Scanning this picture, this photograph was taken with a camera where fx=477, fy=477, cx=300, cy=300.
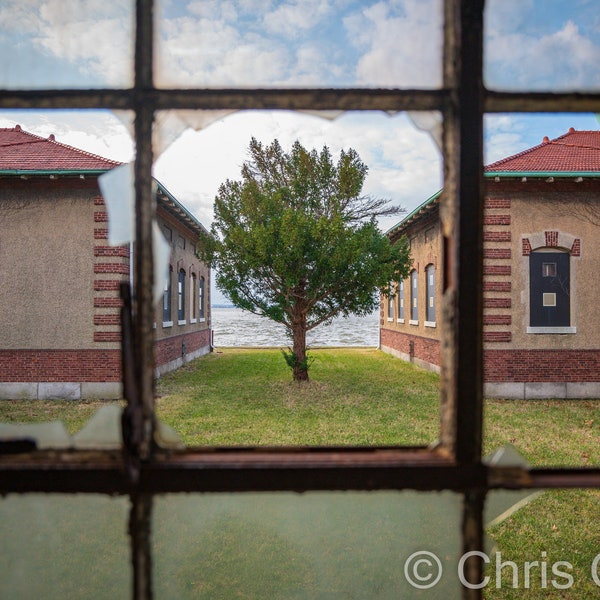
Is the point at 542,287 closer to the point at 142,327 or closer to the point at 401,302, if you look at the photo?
the point at 401,302

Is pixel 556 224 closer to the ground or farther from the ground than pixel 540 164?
closer to the ground

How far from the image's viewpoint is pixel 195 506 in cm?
501

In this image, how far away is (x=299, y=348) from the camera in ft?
43.2

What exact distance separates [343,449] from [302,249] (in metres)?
10.5

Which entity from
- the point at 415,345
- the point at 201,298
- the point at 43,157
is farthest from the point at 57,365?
the point at 415,345

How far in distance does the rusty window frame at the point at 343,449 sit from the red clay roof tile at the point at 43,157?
32.2ft

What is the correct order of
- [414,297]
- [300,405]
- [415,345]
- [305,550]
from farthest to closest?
1. [414,297]
2. [415,345]
3. [300,405]
4. [305,550]

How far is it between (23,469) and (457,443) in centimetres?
86

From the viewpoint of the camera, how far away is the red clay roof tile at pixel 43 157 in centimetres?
1021

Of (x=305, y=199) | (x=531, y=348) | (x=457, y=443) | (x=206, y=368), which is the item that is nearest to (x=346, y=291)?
(x=305, y=199)

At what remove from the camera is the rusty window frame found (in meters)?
0.94

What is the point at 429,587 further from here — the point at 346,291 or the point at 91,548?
the point at 346,291

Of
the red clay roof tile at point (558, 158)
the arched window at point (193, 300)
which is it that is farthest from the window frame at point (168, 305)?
the red clay roof tile at point (558, 158)

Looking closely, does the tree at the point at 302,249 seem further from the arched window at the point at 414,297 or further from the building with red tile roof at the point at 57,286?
the arched window at the point at 414,297
